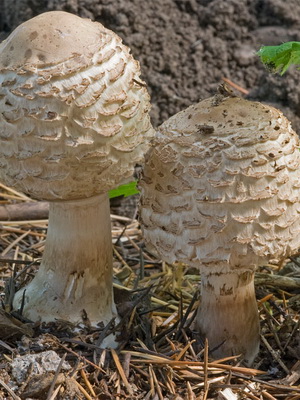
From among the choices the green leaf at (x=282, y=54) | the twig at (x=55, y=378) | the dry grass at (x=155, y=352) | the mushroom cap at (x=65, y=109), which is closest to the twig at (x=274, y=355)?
the dry grass at (x=155, y=352)

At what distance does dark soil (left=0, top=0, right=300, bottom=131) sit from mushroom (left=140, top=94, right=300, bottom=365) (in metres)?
2.01

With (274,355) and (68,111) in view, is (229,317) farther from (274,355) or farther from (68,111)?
(68,111)

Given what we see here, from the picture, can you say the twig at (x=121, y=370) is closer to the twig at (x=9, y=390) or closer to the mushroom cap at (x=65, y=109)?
the twig at (x=9, y=390)

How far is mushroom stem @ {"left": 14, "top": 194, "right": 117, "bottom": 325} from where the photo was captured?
2.92m

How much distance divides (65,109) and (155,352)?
45.7 inches

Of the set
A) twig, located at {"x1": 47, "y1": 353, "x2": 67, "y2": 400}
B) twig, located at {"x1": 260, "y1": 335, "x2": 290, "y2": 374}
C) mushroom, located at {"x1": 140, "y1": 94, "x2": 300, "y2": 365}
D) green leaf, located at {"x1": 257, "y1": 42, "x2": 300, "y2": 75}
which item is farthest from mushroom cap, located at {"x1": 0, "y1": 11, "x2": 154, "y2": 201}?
twig, located at {"x1": 260, "y1": 335, "x2": 290, "y2": 374}

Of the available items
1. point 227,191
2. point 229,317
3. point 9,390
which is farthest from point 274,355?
point 9,390

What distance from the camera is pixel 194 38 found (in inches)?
186

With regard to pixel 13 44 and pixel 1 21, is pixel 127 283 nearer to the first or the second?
pixel 13 44

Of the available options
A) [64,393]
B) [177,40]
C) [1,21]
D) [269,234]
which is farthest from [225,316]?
[1,21]

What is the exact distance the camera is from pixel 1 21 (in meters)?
4.98

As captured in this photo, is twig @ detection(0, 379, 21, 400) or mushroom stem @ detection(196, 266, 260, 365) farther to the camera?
mushroom stem @ detection(196, 266, 260, 365)

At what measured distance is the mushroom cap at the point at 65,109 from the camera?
2406 millimetres

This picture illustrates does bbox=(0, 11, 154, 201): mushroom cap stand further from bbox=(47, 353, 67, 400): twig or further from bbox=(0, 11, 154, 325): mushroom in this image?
bbox=(47, 353, 67, 400): twig
